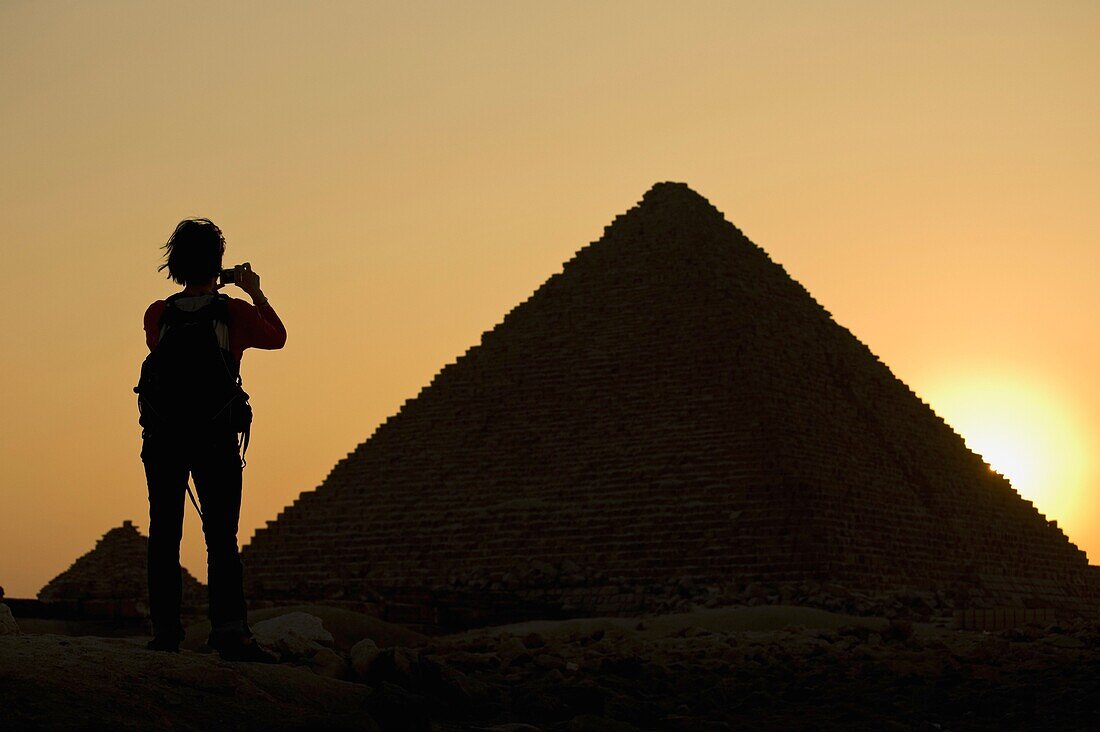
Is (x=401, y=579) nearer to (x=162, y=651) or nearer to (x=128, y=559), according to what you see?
(x=128, y=559)

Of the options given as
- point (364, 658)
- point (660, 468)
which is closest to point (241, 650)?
point (364, 658)

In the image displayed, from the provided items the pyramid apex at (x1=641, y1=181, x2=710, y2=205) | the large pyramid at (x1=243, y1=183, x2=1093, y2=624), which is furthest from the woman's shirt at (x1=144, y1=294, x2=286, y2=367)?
the pyramid apex at (x1=641, y1=181, x2=710, y2=205)

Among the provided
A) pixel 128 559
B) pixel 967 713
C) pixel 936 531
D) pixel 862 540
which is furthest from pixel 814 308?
pixel 967 713

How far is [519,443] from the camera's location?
38469 millimetres

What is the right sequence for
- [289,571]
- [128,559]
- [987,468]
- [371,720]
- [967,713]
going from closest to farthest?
[371,720]
[967,713]
[289,571]
[987,468]
[128,559]

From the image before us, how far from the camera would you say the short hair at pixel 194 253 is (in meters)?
6.23

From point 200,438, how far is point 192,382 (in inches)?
8.9

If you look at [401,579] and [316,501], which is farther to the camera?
[316,501]

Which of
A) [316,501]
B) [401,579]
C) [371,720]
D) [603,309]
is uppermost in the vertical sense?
[603,309]

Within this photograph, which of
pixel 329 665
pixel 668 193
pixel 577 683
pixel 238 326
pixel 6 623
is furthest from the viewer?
pixel 668 193

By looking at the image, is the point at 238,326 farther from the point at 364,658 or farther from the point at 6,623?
the point at 6,623

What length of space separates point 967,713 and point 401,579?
1032 inches

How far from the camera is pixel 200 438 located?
5.97 m

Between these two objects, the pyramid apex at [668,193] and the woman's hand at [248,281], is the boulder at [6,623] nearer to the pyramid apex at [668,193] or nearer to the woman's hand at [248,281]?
the woman's hand at [248,281]
